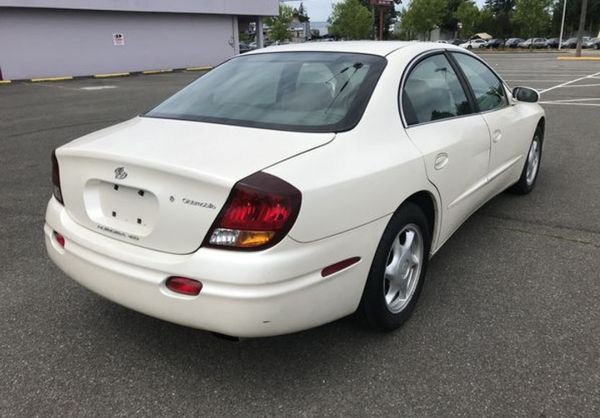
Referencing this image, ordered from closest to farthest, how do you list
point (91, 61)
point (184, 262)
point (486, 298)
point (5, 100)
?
point (184, 262)
point (486, 298)
point (5, 100)
point (91, 61)

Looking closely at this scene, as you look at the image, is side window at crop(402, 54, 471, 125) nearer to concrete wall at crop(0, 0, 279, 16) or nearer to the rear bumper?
the rear bumper

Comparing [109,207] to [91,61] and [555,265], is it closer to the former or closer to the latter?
[555,265]

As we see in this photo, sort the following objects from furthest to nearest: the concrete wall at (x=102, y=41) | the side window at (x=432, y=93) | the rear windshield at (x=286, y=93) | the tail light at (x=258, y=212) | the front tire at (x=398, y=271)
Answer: the concrete wall at (x=102, y=41), the side window at (x=432, y=93), the rear windshield at (x=286, y=93), the front tire at (x=398, y=271), the tail light at (x=258, y=212)

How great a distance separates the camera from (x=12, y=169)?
6734 mm

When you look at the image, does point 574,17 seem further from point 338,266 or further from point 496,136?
point 338,266

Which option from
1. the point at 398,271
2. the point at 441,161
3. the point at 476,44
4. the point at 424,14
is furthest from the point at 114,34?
the point at 476,44

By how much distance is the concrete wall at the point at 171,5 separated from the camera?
22.4 metres

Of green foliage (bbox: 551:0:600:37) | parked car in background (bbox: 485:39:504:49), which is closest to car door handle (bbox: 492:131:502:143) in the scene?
parked car in background (bbox: 485:39:504:49)

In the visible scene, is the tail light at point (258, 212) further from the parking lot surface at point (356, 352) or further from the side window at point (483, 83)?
the side window at point (483, 83)

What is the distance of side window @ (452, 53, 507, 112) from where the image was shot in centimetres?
393

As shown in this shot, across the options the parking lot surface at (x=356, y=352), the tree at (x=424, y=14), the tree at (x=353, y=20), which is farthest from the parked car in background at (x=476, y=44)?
the parking lot surface at (x=356, y=352)

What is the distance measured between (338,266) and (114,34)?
1047 inches

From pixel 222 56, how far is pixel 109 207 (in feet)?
102

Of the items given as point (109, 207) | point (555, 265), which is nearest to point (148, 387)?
point (109, 207)
